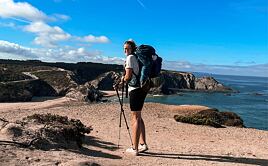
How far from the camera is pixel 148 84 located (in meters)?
9.84

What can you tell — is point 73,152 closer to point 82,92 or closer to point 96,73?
point 82,92

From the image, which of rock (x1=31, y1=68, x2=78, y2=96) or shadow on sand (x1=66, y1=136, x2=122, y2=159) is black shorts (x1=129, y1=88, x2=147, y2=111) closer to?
shadow on sand (x1=66, y1=136, x2=122, y2=159)

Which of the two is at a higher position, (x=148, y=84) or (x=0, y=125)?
(x=148, y=84)

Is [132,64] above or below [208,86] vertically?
above

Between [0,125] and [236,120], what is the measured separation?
15.9 meters

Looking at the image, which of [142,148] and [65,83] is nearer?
[142,148]

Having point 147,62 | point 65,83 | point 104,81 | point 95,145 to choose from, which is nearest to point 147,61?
point 147,62

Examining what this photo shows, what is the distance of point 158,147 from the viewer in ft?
40.8

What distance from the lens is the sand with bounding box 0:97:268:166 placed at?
877cm

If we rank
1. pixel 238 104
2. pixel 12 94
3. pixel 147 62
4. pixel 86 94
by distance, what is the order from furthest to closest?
pixel 238 104, pixel 86 94, pixel 12 94, pixel 147 62

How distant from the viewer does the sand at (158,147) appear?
8.77 m

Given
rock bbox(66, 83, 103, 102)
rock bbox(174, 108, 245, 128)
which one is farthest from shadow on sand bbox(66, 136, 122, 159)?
rock bbox(66, 83, 103, 102)

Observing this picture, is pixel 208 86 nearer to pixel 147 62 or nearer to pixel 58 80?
pixel 58 80

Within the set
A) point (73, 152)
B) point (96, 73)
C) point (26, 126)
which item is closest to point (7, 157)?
point (73, 152)
